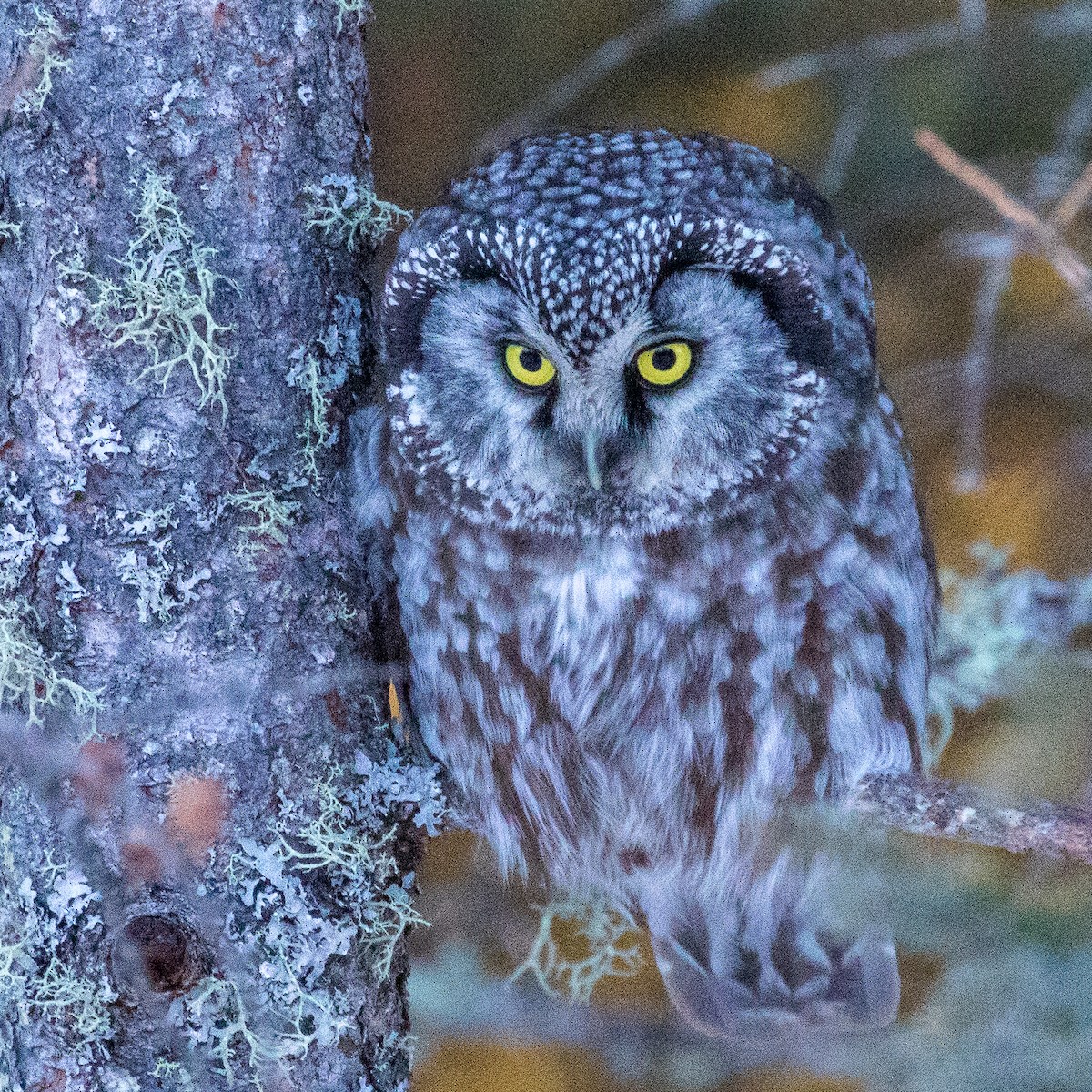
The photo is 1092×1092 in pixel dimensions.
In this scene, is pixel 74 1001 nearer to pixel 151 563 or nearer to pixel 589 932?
pixel 151 563

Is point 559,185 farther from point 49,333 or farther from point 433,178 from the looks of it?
point 433,178

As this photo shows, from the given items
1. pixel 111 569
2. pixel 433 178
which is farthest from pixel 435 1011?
pixel 433 178

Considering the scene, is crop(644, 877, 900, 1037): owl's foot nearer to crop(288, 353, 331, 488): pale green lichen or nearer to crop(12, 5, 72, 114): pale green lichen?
crop(288, 353, 331, 488): pale green lichen

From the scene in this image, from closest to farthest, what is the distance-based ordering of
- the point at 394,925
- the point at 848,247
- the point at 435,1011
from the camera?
the point at 394,925, the point at 848,247, the point at 435,1011

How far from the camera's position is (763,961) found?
6.07 ft

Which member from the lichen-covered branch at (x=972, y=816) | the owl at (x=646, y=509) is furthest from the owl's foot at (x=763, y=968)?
the lichen-covered branch at (x=972, y=816)

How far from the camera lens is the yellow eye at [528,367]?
4.39 ft

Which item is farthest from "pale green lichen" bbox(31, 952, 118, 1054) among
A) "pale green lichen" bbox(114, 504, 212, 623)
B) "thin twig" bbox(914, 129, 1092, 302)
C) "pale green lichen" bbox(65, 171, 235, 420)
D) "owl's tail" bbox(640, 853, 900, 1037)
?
"thin twig" bbox(914, 129, 1092, 302)

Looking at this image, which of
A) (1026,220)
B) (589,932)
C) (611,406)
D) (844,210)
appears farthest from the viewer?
(844,210)

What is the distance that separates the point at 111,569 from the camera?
1.26m

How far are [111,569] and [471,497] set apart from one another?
0.40m

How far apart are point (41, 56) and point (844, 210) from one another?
4.31ft

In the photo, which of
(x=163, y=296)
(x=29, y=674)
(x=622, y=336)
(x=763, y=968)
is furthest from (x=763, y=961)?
(x=163, y=296)

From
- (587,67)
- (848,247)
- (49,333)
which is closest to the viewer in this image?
(49,333)
